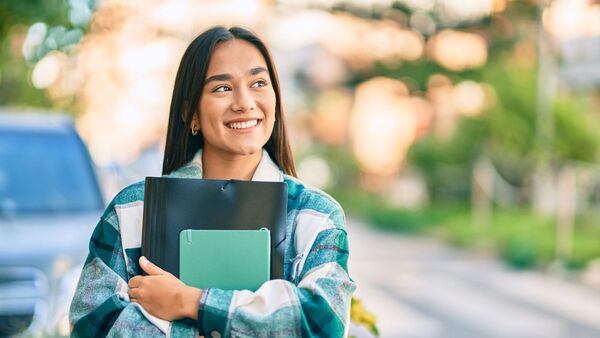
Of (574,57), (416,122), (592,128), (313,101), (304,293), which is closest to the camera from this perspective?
(304,293)

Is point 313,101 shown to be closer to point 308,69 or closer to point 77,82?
point 308,69

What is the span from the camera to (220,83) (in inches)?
86.4

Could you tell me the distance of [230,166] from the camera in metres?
2.27

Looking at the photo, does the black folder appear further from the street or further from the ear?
the street

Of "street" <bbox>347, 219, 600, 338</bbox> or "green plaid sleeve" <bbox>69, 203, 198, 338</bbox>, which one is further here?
"street" <bbox>347, 219, 600, 338</bbox>

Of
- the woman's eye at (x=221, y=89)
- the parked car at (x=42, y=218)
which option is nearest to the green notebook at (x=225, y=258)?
the woman's eye at (x=221, y=89)

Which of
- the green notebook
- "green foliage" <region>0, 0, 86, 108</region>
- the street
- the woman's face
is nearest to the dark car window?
"green foliage" <region>0, 0, 86, 108</region>

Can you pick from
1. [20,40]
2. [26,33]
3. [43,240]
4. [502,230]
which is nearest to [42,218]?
[43,240]

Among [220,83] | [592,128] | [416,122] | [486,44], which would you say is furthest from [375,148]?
[220,83]

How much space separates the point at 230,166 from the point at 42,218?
12.5 ft

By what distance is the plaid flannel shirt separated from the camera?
78.5 inches

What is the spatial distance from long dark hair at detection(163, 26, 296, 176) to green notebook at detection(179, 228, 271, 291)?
28 cm

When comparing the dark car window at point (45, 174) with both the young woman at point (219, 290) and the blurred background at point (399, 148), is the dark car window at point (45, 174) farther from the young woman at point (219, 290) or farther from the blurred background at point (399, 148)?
the young woman at point (219, 290)

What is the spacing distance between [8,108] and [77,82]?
1.03 m
